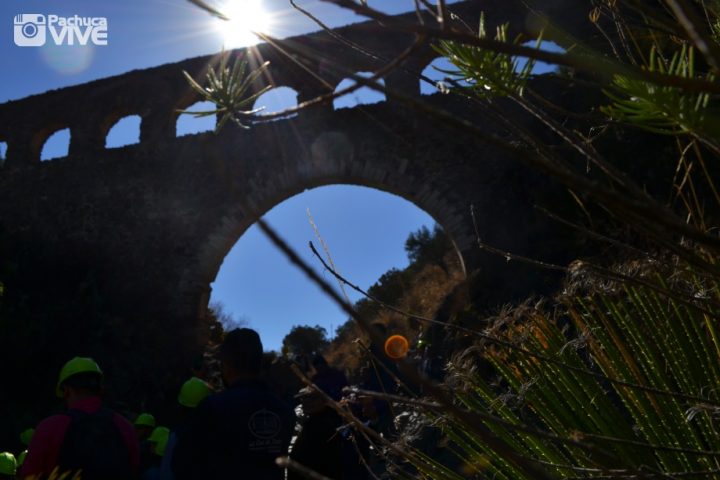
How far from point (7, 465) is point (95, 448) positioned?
3.71 ft

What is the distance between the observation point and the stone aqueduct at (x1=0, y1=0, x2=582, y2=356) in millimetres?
9586

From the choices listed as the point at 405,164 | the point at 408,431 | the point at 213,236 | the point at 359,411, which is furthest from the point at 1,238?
the point at 408,431

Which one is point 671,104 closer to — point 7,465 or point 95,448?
point 95,448

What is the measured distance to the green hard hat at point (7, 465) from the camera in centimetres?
306

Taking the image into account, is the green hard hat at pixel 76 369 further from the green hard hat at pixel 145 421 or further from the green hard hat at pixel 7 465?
the green hard hat at pixel 145 421

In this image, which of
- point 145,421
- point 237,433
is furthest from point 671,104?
point 145,421

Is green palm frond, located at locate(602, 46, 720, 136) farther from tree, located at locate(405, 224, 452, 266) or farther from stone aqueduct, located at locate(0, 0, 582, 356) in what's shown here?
tree, located at locate(405, 224, 452, 266)

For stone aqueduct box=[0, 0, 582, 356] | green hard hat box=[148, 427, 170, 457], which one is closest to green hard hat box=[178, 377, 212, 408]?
green hard hat box=[148, 427, 170, 457]

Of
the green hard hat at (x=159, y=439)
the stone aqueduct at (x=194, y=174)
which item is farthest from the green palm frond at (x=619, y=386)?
the stone aqueduct at (x=194, y=174)

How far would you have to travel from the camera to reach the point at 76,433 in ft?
7.38

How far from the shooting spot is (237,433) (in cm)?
210

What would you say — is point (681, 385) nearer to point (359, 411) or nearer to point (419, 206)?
point (359, 411)

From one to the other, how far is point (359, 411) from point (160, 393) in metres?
7.30

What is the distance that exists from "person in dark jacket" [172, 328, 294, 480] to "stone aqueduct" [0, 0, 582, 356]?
6.95 metres
